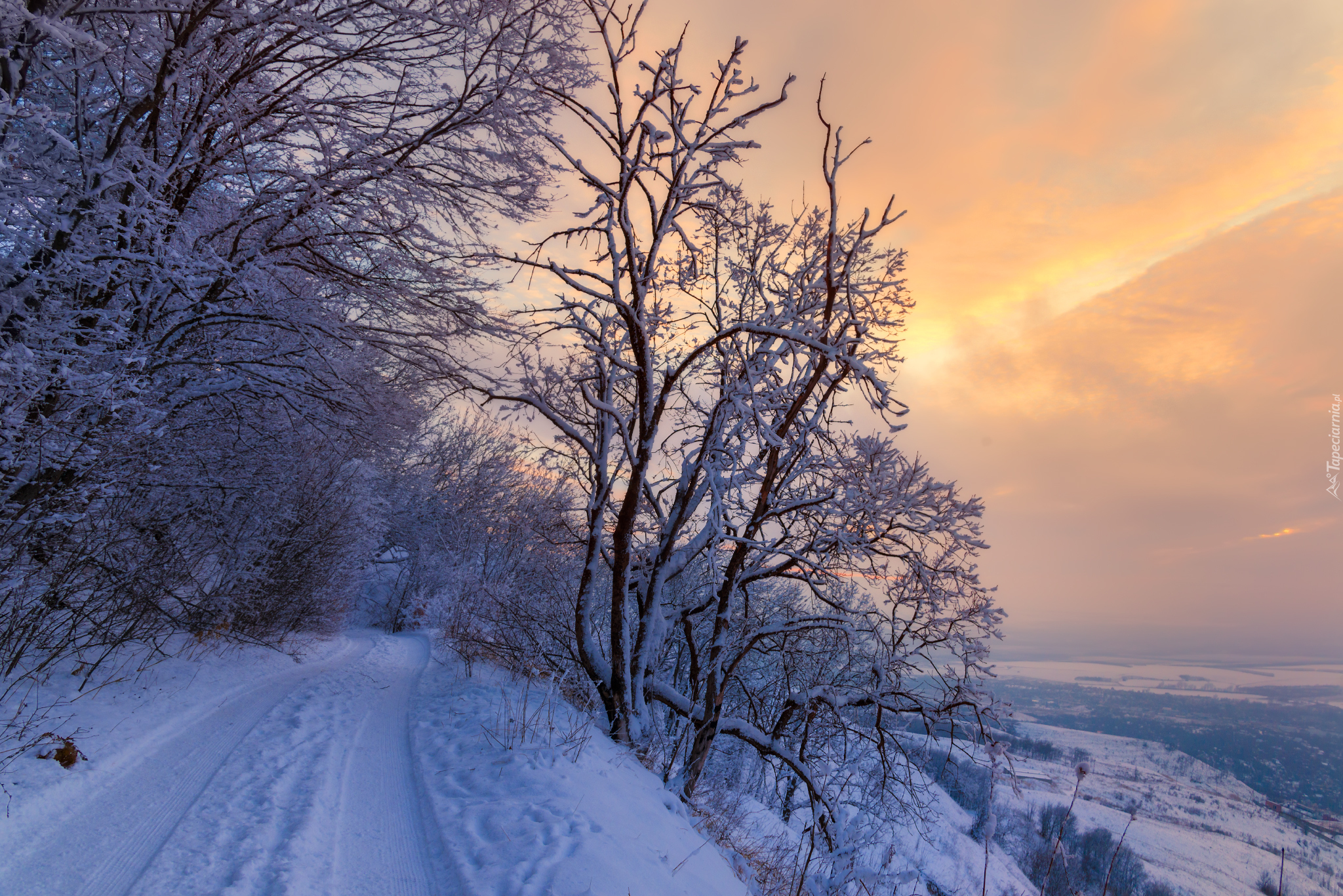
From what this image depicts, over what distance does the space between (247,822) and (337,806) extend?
1.94 ft

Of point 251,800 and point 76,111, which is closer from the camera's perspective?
point 251,800

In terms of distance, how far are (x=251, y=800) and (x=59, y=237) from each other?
4958 mm

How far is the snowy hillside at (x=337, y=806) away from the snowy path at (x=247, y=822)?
2 centimetres

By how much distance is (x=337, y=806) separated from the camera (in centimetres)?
451

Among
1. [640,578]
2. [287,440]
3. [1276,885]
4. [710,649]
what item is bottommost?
[1276,885]

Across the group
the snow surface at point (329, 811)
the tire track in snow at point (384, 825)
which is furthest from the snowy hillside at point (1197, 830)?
the tire track in snow at point (384, 825)

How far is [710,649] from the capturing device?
27.6 ft

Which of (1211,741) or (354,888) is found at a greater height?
(354,888)

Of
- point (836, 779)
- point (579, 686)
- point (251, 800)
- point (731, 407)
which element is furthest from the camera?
point (836, 779)

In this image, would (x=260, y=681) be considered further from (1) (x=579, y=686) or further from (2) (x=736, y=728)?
(2) (x=736, y=728)

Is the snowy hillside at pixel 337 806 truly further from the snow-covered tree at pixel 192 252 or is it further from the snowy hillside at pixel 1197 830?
the snowy hillside at pixel 1197 830

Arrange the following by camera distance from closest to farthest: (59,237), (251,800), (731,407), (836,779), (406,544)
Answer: (251,800) → (59,237) → (731,407) → (836,779) → (406,544)

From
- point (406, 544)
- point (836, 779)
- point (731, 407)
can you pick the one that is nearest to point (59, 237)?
point (731, 407)

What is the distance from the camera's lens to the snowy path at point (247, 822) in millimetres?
3406
